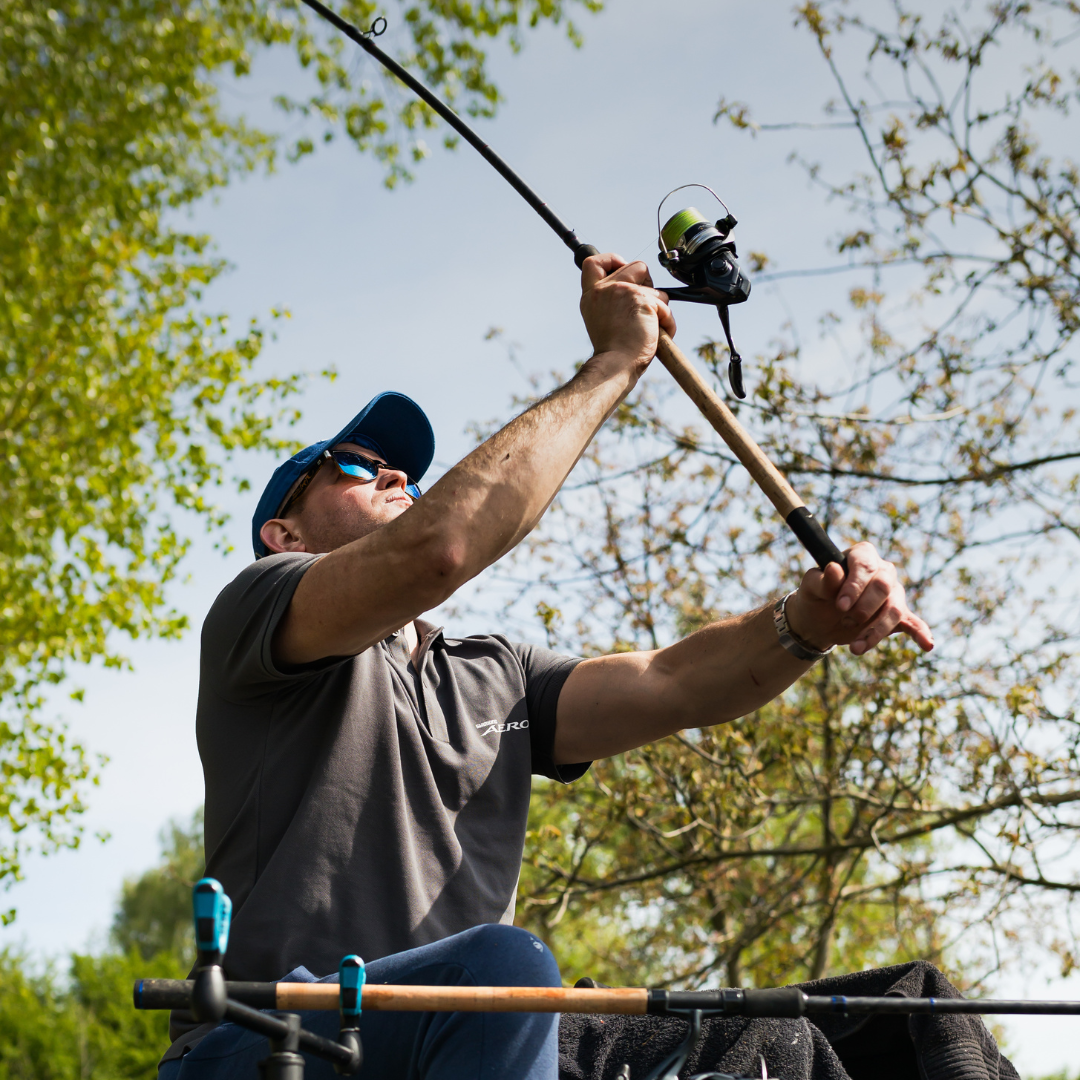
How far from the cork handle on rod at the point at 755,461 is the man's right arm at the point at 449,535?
20cm

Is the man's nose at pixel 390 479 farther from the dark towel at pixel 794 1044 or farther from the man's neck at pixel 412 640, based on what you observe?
the dark towel at pixel 794 1044

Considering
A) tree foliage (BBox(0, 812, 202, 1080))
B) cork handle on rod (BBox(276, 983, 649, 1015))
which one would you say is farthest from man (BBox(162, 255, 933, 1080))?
tree foliage (BBox(0, 812, 202, 1080))

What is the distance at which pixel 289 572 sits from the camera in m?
2.35

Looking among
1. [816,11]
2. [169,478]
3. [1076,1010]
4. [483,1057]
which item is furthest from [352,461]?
[169,478]

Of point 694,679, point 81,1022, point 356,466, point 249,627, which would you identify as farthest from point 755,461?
point 81,1022

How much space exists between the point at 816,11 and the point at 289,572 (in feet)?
16.3

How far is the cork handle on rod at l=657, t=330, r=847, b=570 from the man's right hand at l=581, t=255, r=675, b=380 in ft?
0.24

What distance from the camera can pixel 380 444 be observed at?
345 centimetres

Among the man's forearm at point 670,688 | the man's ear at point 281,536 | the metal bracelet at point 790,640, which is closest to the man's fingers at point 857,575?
the metal bracelet at point 790,640

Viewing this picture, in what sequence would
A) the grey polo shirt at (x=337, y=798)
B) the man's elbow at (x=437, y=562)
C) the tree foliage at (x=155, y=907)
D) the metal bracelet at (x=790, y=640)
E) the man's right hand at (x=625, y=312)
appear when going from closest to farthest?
the man's elbow at (x=437, y=562)
the grey polo shirt at (x=337, y=798)
the man's right hand at (x=625, y=312)
the metal bracelet at (x=790, y=640)
the tree foliage at (x=155, y=907)

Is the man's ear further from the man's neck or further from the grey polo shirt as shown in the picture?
the grey polo shirt

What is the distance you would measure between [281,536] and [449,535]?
1203mm

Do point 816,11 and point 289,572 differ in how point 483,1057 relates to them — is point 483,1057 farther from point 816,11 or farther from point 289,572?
point 816,11

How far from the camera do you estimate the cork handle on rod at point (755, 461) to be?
2.42 meters
